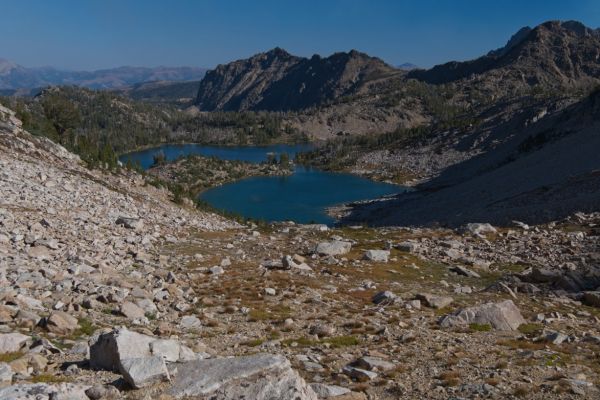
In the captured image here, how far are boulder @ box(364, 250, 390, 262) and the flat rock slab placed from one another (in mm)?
20270

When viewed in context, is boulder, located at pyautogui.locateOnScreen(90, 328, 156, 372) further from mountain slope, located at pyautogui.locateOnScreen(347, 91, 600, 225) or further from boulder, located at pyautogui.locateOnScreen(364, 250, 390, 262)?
mountain slope, located at pyautogui.locateOnScreen(347, 91, 600, 225)

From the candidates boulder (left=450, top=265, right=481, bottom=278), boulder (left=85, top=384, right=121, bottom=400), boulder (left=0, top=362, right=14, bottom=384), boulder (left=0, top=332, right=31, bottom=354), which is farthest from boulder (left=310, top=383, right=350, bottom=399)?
boulder (left=450, top=265, right=481, bottom=278)

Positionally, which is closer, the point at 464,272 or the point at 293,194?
the point at 464,272

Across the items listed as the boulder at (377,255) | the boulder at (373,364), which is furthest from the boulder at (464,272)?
the boulder at (373,364)

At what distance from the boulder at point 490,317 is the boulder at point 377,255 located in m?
11.4

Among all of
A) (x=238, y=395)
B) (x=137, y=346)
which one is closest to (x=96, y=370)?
(x=137, y=346)

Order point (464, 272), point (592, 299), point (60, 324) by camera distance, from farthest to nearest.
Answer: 1. point (464, 272)
2. point (592, 299)
3. point (60, 324)

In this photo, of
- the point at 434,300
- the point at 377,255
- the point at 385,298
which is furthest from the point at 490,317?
the point at 377,255

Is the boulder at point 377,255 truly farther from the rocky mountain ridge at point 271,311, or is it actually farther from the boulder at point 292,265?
the boulder at point 292,265

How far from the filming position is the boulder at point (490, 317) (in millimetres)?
18984

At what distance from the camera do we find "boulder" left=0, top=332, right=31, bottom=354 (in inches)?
480

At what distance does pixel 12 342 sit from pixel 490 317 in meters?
16.2

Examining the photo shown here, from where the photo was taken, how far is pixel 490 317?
19.3 metres

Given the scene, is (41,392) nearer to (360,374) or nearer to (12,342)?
(12,342)
